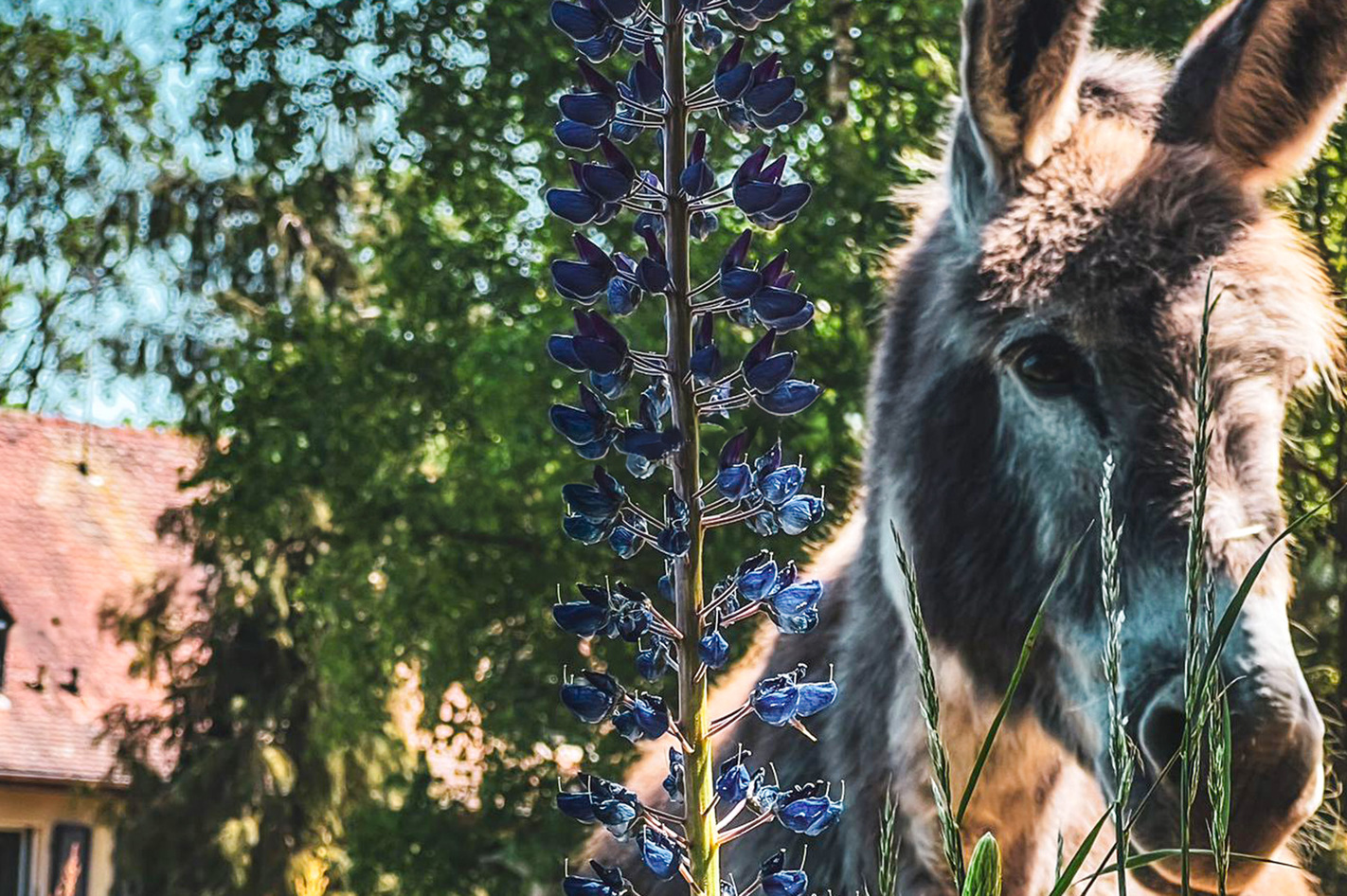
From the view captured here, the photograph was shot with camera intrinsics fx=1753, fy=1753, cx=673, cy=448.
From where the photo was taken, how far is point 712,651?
1031 mm

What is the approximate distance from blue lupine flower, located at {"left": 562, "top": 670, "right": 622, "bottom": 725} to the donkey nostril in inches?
51.9

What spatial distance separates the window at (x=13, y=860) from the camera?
22000 mm

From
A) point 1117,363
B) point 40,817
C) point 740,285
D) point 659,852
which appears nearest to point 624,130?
point 740,285

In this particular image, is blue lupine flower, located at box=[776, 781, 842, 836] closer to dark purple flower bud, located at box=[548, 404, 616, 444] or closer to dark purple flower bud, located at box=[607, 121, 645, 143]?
dark purple flower bud, located at box=[548, 404, 616, 444]

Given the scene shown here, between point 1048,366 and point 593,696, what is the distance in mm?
1797

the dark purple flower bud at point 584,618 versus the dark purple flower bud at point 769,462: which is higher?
the dark purple flower bud at point 769,462

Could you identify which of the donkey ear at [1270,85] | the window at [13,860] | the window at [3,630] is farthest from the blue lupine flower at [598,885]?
the window at [13,860]

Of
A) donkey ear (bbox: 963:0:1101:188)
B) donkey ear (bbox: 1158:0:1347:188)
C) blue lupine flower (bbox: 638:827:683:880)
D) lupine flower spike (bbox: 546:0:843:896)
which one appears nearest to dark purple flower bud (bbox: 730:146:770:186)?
lupine flower spike (bbox: 546:0:843:896)

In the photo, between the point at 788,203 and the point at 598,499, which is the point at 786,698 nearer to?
the point at 598,499

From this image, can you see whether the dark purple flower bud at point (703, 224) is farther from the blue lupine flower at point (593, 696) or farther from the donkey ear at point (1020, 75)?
the donkey ear at point (1020, 75)

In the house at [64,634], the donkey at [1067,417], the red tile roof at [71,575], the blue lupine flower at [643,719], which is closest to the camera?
the blue lupine flower at [643,719]

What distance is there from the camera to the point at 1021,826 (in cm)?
292

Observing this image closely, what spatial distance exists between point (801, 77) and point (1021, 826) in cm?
754

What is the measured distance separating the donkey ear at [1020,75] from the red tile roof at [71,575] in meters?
17.1
